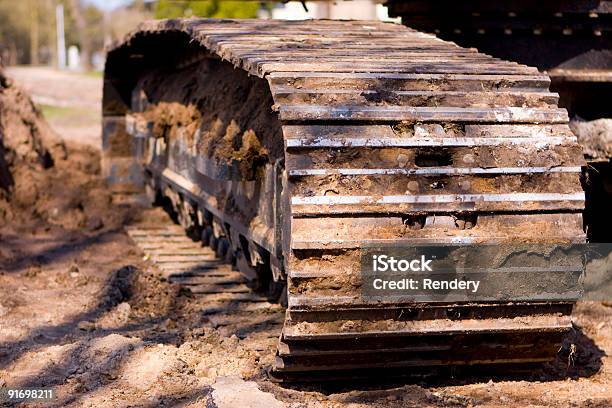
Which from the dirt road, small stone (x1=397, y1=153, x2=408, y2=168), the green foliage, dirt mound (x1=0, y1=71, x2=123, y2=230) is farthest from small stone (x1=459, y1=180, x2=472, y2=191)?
the green foliage

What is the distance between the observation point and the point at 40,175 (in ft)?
33.7

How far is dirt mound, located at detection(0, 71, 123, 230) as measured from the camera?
31.7ft

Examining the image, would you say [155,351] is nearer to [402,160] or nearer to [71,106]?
[402,160]

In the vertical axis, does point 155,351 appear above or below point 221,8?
below

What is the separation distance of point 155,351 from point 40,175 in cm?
531

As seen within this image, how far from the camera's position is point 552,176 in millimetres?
4422

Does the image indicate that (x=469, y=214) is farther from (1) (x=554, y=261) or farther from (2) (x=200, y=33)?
(2) (x=200, y=33)

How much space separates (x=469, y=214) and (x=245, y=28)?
214cm

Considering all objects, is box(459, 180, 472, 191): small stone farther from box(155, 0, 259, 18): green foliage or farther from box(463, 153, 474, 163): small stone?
box(155, 0, 259, 18): green foliage

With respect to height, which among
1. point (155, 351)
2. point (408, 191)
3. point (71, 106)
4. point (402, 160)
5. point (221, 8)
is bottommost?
point (71, 106)

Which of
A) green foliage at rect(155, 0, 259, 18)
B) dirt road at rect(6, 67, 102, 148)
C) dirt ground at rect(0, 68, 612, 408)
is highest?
green foliage at rect(155, 0, 259, 18)

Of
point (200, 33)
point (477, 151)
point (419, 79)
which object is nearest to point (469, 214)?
point (477, 151)

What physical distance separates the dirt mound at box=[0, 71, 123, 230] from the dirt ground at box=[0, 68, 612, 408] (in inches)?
36.1

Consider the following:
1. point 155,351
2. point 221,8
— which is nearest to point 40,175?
point 155,351
